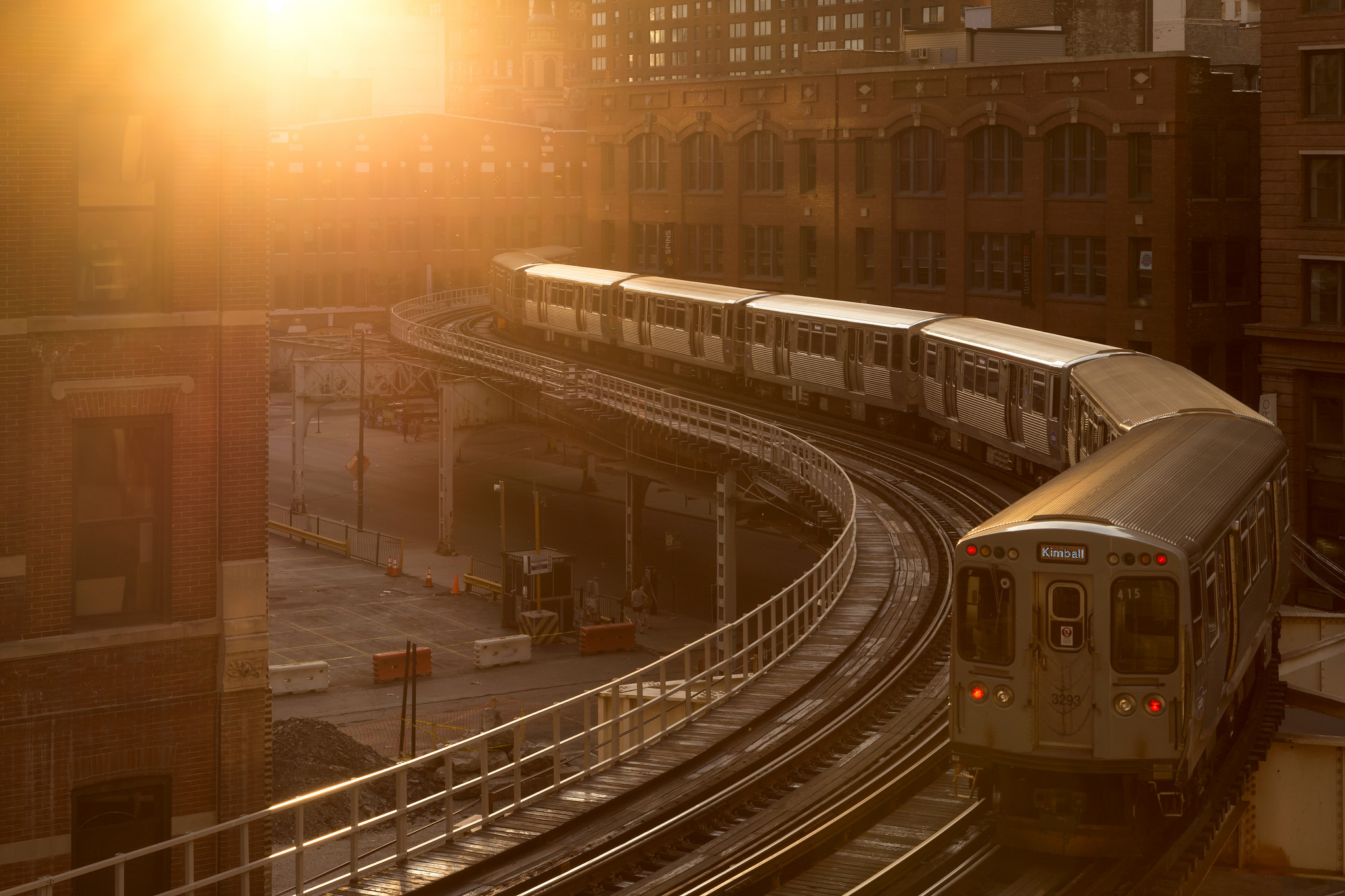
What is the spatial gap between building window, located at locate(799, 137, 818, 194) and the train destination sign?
2102 inches

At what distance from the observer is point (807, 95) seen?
67.2m

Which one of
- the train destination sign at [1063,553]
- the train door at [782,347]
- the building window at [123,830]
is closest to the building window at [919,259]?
the train door at [782,347]

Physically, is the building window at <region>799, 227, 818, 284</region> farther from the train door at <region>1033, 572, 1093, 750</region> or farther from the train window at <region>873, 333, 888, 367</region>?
the train door at <region>1033, 572, 1093, 750</region>

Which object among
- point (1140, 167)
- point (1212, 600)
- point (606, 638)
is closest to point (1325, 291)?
point (1140, 167)

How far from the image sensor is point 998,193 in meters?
59.2

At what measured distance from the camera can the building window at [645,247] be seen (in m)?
78.6

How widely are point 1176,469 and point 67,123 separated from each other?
12340mm

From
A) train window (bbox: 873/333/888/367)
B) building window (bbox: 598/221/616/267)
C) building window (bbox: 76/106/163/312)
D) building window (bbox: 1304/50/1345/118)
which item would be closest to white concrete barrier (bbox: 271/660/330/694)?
train window (bbox: 873/333/888/367)

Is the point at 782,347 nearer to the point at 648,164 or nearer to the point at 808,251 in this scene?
the point at 808,251

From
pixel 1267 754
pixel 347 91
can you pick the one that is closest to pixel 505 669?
pixel 1267 754

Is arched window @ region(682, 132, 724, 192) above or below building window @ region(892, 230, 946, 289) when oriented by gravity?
above

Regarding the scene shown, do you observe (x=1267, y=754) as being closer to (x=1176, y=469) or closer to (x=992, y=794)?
(x=1176, y=469)

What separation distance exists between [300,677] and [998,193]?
103ft

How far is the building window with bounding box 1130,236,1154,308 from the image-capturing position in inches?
2125
